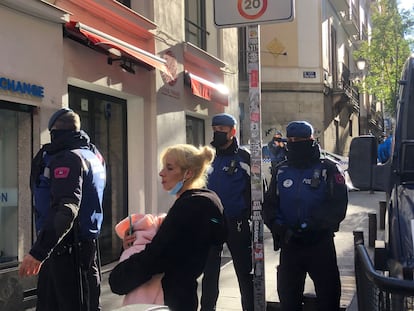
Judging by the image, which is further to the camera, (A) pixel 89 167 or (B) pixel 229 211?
(B) pixel 229 211

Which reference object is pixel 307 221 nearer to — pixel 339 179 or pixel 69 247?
pixel 339 179

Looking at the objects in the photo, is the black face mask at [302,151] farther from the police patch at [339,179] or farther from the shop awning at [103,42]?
the shop awning at [103,42]

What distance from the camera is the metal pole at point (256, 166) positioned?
414 centimetres

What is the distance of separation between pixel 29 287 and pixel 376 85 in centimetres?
2841

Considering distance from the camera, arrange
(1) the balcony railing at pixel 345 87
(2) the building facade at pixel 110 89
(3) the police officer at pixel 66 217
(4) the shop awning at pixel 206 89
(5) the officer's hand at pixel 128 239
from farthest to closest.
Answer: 1. (1) the balcony railing at pixel 345 87
2. (4) the shop awning at pixel 206 89
3. (2) the building facade at pixel 110 89
4. (3) the police officer at pixel 66 217
5. (5) the officer's hand at pixel 128 239

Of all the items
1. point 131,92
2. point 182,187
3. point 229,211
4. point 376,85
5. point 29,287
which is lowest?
point 29,287

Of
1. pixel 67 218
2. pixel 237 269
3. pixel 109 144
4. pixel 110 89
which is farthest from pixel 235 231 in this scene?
pixel 109 144

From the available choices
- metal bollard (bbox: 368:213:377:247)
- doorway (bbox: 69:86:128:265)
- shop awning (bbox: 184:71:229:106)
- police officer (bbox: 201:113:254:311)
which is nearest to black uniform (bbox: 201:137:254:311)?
police officer (bbox: 201:113:254:311)

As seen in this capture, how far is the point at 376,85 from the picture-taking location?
102ft

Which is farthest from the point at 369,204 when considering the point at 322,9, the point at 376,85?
the point at 376,85

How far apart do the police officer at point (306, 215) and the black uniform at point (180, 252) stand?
1.38m

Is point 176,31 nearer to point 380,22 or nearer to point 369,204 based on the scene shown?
point 369,204

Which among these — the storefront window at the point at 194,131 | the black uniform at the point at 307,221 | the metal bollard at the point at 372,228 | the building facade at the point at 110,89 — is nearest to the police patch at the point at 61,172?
the black uniform at the point at 307,221

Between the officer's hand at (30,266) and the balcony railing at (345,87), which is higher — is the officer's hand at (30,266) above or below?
below
